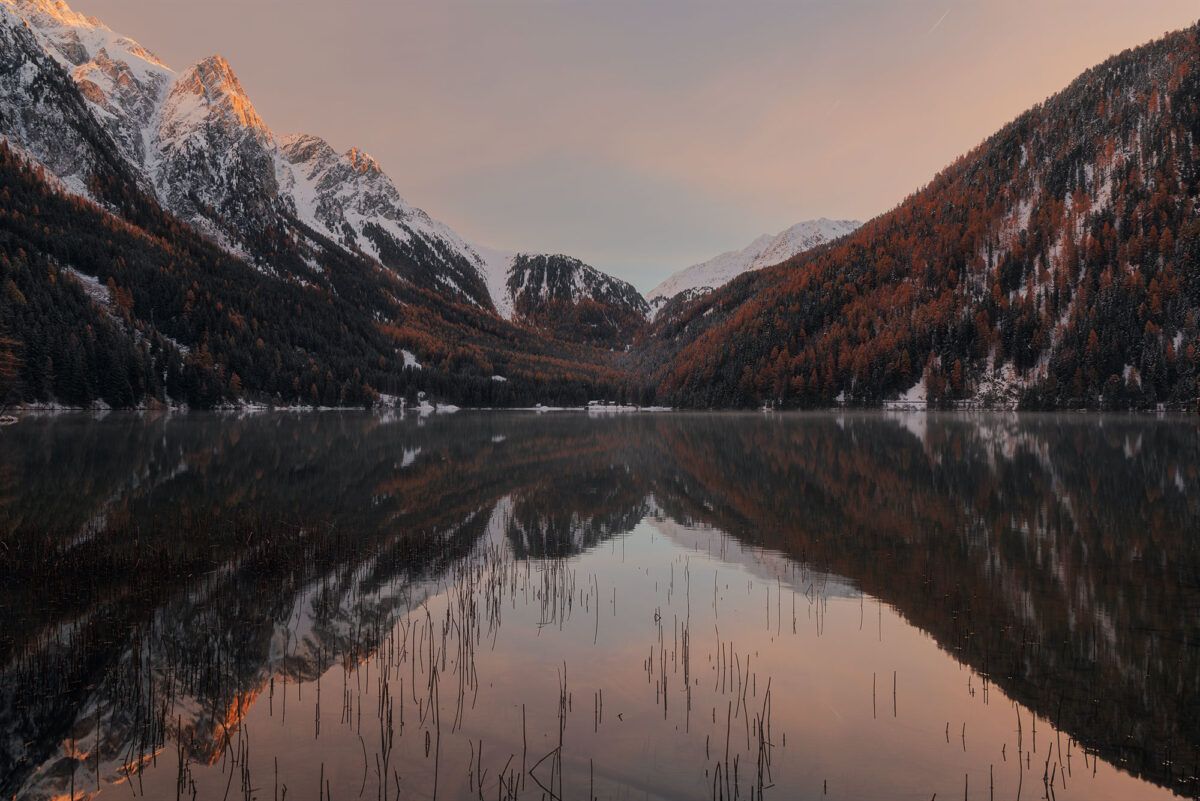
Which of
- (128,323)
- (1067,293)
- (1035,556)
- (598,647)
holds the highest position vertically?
(1067,293)

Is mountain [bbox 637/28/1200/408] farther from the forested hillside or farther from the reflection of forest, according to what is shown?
the forested hillside

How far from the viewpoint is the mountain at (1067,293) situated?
142250 millimetres

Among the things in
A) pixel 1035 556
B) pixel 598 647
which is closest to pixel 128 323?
pixel 598 647

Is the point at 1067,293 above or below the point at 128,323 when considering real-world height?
above

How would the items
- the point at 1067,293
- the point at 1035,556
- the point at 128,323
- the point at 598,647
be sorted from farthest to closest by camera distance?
1. the point at 1067,293
2. the point at 128,323
3. the point at 1035,556
4. the point at 598,647

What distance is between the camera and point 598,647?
12.7m

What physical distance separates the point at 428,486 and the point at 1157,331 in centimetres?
16264

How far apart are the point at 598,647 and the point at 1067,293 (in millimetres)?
188856

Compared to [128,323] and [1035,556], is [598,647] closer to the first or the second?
[1035,556]

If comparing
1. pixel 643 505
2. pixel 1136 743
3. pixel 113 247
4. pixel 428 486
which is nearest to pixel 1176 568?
pixel 1136 743

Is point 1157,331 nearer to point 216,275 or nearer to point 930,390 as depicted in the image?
point 930,390

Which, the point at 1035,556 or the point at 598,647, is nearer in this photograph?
the point at 598,647

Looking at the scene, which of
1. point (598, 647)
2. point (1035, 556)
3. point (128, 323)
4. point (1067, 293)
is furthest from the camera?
point (1067, 293)

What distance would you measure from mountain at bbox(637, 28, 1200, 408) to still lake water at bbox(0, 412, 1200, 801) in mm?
144897
